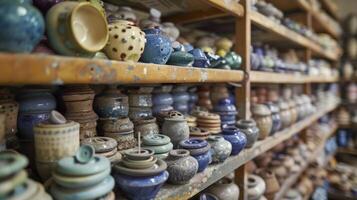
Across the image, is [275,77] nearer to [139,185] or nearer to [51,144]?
[139,185]

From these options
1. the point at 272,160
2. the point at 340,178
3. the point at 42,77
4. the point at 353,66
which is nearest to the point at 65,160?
the point at 42,77

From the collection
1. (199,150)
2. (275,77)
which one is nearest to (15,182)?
(199,150)

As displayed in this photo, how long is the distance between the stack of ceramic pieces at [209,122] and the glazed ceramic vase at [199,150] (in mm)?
166

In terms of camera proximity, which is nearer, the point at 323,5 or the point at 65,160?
the point at 65,160

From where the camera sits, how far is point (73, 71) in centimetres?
45

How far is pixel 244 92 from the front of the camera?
1.08m

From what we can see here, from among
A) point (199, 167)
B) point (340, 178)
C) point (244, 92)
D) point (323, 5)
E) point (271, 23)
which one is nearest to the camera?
point (199, 167)

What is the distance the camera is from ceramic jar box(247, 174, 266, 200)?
1126 mm

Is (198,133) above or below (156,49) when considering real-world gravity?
below

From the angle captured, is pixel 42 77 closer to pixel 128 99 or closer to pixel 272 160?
pixel 128 99

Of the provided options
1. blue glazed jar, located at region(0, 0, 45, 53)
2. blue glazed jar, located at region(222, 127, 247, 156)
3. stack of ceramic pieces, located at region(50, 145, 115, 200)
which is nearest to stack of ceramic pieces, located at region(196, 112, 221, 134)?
blue glazed jar, located at region(222, 127, 247, 156)

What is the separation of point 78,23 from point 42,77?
16 centimetres

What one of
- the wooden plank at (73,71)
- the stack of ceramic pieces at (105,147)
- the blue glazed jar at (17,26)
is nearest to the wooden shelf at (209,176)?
the stack of ceramic pieces at (105,147)

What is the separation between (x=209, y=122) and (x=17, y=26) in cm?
65
